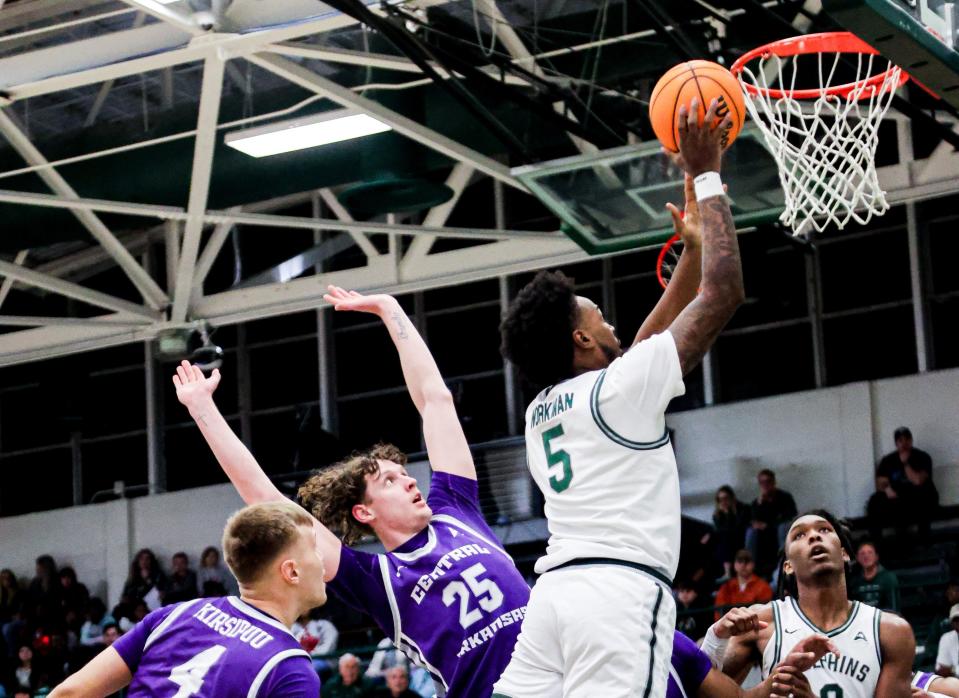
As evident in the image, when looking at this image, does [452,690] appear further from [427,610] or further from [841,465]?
[841,465]

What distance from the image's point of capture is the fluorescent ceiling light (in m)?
13.4

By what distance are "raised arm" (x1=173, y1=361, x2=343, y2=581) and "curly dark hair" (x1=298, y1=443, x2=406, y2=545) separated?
116 mm

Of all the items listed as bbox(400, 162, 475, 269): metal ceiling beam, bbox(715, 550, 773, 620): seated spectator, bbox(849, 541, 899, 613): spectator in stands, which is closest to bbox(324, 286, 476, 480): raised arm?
bbox(849, 541, 899, 613): spectator in stands

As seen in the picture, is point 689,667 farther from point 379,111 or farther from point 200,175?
point 200,175

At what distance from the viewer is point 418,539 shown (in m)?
5.68

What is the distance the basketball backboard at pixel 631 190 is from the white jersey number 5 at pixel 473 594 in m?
6.79

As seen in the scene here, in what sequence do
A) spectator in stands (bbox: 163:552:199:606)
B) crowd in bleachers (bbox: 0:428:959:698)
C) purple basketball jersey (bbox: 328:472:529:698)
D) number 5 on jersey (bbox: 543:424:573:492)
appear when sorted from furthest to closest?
1. spectator in stands (bbox: 163:552:199:606)
2. crowd in bleachers (bbox: 0:428:959:698)
3. purple basketball jersey (bbox: 328:472:529:698)
4. number 5 on jersey (bbox: 543:424:573:492)

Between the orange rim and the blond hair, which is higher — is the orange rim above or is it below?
above

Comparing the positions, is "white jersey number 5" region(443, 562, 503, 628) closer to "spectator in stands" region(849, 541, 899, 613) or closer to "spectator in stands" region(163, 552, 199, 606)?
"spectator in stands" region(849, 541, 899, 613)

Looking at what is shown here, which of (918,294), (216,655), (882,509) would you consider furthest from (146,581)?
(216,655)

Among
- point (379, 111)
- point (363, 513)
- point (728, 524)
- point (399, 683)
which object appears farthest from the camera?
point (728, 524)

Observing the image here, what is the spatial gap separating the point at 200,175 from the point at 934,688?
866 centimetres

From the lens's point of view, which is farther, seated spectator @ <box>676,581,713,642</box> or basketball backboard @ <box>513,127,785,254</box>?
seated spectator @ <box>676,581,713,642</box>

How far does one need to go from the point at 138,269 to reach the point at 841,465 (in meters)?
7.54
